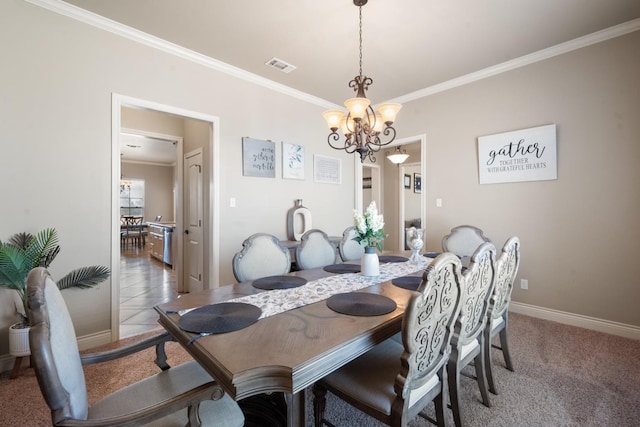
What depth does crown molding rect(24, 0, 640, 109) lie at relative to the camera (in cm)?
238

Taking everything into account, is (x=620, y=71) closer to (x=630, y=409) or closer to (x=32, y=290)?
(x=630, y=409)

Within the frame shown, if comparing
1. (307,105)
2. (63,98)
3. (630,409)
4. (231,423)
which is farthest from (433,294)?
(307,105)

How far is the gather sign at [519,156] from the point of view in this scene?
3018 mm

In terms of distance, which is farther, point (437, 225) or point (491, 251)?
point (437, 225)

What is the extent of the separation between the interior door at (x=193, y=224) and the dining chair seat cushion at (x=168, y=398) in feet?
8.47

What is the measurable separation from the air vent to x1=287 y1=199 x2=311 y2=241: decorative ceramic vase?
1630mm

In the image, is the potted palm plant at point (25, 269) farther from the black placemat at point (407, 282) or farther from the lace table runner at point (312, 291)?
the black placemat at point (407, 282)

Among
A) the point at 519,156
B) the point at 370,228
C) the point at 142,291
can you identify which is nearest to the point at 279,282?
the point at 370,228

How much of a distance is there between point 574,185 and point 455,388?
2.64 metres

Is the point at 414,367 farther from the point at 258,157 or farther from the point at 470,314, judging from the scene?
the point at 258,157

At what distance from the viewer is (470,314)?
1461 mm

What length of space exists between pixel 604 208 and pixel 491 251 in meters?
2.20

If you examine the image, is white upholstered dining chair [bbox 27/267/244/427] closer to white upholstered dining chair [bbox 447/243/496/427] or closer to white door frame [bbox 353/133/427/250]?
white upholstered dining chair [bbox 447/243/496/427]

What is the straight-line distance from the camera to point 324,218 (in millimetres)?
4383
